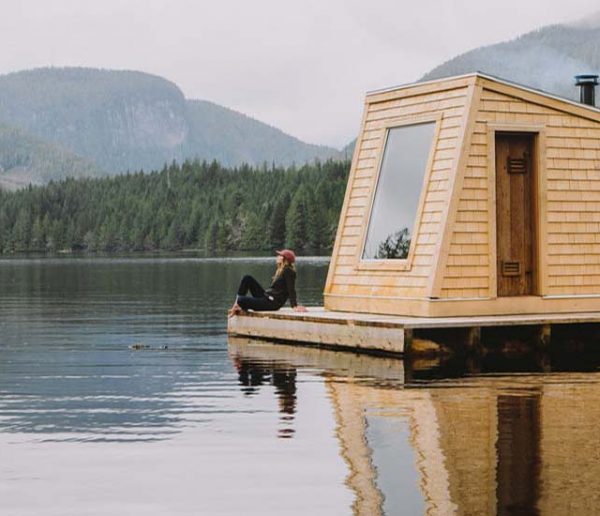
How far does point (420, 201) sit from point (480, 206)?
1040 millimetres

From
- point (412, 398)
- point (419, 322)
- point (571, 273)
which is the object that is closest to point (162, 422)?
point (412, 398)

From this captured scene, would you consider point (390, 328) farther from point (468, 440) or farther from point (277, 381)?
point (468, 440)

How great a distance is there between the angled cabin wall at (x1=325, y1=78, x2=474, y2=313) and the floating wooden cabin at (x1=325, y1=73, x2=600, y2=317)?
0.03 metres

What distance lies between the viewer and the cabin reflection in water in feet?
31.2

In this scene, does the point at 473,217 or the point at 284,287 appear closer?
the point at 473,217

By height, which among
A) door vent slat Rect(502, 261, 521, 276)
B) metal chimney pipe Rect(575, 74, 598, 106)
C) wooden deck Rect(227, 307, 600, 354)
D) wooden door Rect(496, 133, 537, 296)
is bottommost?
wooden deck Rect(227, 307, 600, 354)

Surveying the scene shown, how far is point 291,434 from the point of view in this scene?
12.7 meters

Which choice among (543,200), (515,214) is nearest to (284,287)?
(515,214)

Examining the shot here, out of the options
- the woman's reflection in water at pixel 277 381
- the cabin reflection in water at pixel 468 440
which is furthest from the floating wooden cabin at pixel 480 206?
the cabin reflection in water at pixel 468 440

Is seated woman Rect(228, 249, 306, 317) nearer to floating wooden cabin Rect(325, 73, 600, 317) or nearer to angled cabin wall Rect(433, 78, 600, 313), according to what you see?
floating wooden cabin Rect(325, 73, 600, 317)

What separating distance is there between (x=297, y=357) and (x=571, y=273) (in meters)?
5.19

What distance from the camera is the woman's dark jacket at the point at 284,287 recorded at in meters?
23.5

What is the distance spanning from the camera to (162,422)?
13734 millimetres

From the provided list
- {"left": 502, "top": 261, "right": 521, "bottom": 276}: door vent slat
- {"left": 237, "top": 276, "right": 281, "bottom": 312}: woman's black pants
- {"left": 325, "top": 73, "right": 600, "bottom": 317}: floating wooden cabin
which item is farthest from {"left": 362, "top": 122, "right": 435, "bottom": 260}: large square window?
{"left": 237, "top": 276, "right": 281, "bottom": 312}: woman's black pants
